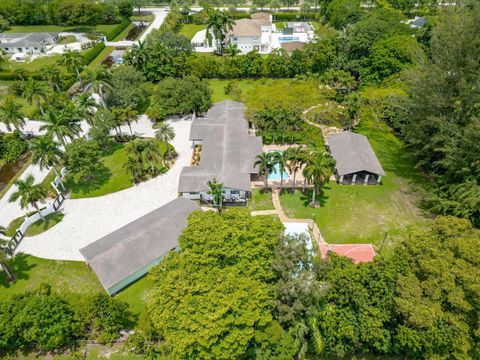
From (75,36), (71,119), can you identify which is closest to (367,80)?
(71,119)

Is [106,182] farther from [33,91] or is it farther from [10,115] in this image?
[33,91]

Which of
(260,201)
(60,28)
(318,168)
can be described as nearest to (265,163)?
(260,201)

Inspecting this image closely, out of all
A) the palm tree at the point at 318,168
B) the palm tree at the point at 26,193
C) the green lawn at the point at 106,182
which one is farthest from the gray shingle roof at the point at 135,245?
the palm tree at the point at 318,168

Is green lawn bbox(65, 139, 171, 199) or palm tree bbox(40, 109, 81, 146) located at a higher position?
palm tree bbox(40, 109, 81, 146)

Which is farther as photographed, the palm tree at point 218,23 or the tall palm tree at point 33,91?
the palm tree at point 218,23

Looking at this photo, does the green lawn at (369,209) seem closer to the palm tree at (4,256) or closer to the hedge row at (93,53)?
the palm tree at (4,256)

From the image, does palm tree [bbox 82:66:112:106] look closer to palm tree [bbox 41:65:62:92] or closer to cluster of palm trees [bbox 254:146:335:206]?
palm tree [bbox 41:65:62:92]

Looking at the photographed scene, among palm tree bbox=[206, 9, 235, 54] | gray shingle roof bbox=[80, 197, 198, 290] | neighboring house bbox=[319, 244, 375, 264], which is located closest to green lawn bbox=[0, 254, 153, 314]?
gray shingle roof bbox=[80, 197, 198, 290]
